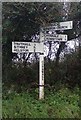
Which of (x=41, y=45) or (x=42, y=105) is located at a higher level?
(x=41, y=45)

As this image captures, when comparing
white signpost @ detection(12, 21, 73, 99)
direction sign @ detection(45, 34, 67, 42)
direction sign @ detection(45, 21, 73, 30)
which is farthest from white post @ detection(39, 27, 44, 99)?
direction sign @ detection(45, 21, 73, 30)

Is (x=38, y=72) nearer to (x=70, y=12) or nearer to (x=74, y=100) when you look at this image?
(x=74, y=100)

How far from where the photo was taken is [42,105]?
4988 millimetres

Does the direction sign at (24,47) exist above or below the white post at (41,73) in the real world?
above

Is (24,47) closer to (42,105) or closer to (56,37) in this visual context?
(56,37)

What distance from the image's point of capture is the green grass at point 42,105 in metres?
4.87

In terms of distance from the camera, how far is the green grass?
16.0ft

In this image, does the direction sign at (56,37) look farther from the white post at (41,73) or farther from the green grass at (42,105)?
the green grass at (42,105)

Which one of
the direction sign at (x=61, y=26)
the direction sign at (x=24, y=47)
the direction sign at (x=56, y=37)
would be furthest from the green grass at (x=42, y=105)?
the direction sign at (x=61, y=26)

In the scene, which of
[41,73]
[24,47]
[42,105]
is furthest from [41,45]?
[42,105]

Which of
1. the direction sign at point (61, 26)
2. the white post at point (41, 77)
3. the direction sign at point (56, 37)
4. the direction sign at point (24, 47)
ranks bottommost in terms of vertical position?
the white post at point (41, 77)

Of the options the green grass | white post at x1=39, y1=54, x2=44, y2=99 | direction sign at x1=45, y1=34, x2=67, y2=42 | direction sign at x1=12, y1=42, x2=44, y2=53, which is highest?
direction sign at x1=45, y1=34, x2=67, y2=42

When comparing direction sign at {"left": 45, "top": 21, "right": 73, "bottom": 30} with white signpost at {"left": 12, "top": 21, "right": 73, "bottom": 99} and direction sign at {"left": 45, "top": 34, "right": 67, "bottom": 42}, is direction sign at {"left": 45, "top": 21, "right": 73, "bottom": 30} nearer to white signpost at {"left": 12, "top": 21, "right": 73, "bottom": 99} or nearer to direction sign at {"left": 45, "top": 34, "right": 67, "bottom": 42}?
white signpost at {"left": 12, "top": 21, "right": 73, "bottom": 99}

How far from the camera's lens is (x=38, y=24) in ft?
17.0
